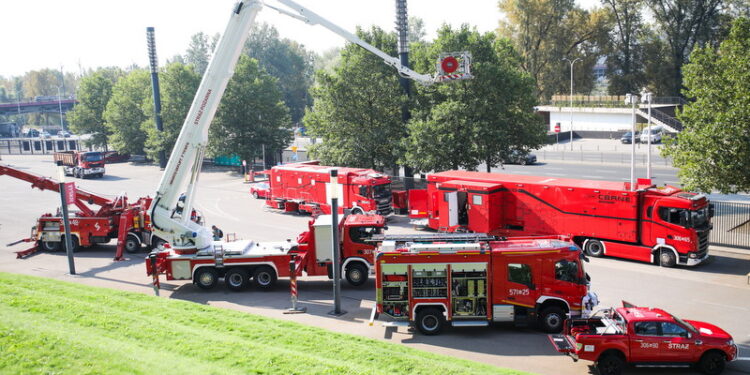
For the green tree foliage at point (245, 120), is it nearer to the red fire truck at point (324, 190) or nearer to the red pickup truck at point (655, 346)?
the red fire truck at point (324, 190)

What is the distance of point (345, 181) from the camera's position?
32.8 m

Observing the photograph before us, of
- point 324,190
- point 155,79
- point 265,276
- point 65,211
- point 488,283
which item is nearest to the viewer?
point 488,283

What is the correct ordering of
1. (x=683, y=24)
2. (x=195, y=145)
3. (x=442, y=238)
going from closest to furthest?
1. (x=442, y=238)
2. (x=195, y=145)
3. (x=683, y=24)

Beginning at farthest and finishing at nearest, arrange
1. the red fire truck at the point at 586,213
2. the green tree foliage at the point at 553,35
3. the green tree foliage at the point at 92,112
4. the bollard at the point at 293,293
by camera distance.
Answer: the green tree foliage at the point at 553,35
the green tree foliage at the point at 92,112
the red fire truck at the point at 586,213
the bollard at the point at 293,293

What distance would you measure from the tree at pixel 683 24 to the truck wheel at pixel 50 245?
71.6 meters

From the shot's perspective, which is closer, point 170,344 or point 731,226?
point 170,344

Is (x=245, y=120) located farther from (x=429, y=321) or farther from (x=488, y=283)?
(x=488, y=283)

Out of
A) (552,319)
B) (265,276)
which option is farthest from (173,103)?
(552,319)

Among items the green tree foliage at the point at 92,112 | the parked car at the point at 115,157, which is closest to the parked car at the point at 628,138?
the parked car at the point at 115,157

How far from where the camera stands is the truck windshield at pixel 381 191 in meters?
31.8

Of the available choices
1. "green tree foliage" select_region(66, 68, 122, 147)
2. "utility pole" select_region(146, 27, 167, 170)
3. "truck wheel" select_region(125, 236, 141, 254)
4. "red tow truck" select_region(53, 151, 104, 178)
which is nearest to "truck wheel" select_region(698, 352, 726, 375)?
"truck wheel" select_region(125, 236, 141, 254)

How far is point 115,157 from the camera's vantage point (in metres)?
72.4

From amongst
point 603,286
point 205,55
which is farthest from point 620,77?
point 205,55

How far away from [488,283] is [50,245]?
21.7 meters
